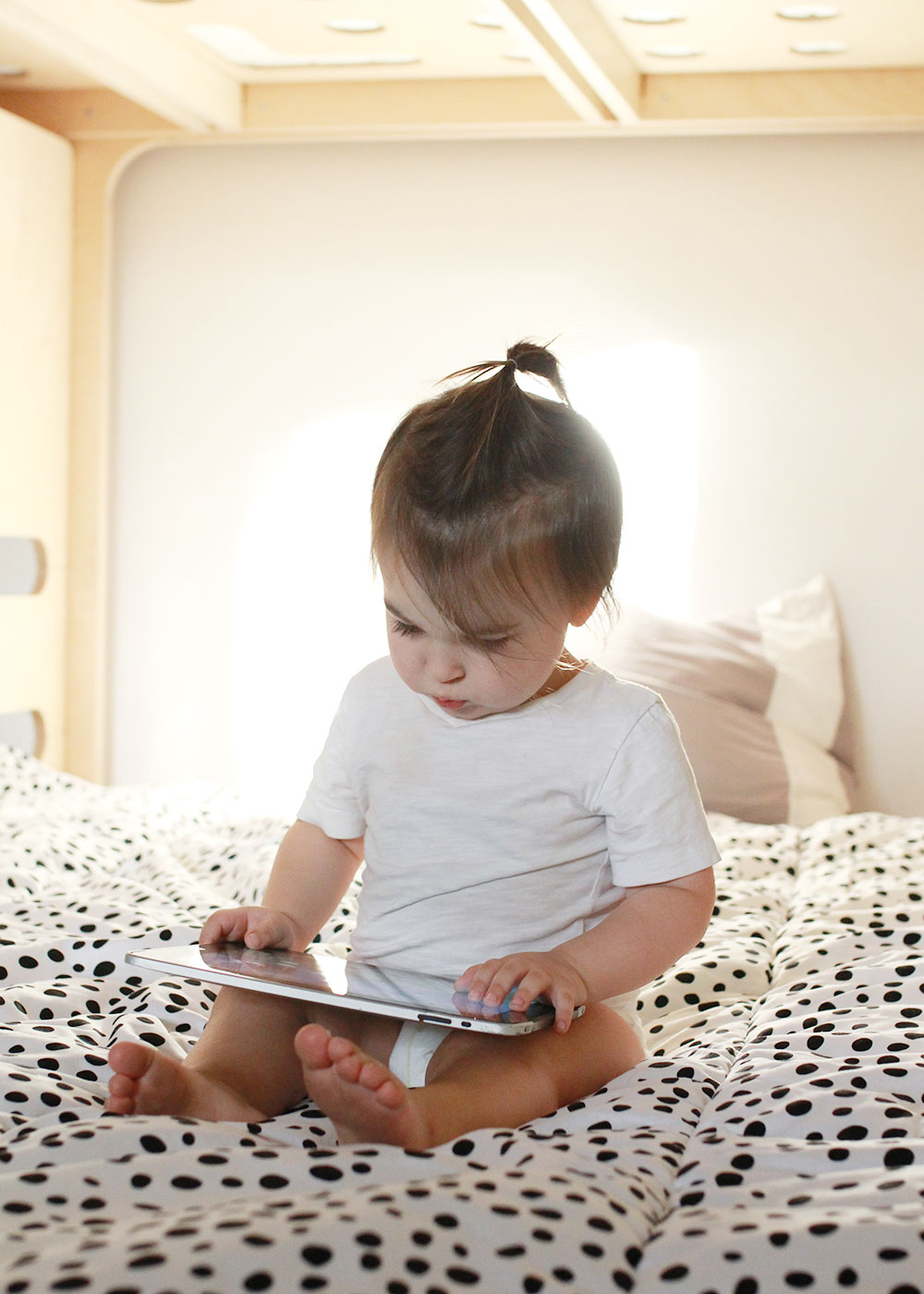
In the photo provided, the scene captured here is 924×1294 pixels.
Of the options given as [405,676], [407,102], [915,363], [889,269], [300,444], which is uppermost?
[407,102]

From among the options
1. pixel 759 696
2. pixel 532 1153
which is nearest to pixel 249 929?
pixel 532 1153

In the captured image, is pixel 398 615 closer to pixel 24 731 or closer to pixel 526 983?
pixel 526 983

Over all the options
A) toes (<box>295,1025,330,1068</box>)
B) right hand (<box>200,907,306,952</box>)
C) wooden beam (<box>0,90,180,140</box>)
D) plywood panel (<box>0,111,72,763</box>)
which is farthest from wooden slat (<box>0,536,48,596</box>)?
toes (<box>295,1025,330,1068</box>)

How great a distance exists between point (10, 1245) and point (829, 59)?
2178 mm

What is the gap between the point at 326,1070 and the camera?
2.52 feet

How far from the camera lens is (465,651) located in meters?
0.97

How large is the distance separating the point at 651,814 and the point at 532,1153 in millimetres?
338

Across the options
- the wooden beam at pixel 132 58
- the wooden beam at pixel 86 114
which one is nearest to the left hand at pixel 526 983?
the wooden beam at pixel 132 58

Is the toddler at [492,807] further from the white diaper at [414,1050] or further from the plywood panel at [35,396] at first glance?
the plywood panel at [35,396]

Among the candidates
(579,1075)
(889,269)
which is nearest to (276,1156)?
(579,1075)

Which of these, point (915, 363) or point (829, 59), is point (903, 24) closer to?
point (829, 59)

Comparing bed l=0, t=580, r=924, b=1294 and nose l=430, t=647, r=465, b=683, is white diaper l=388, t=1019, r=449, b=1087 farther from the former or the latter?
nose l=430, t=647, r=465, b=683

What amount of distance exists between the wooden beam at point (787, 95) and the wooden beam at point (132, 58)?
778 millimetres

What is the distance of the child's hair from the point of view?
0.94m
